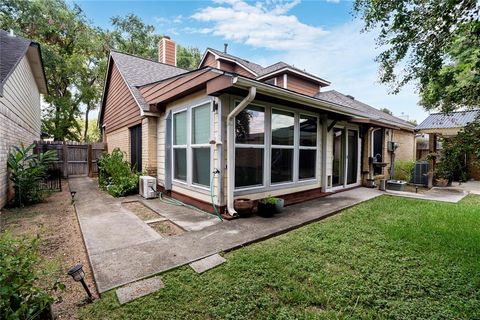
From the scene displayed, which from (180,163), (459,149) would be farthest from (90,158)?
(459,149)

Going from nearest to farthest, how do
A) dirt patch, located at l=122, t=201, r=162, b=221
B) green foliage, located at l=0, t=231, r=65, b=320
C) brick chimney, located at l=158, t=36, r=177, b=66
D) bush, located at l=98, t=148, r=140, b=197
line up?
green foliage, located at l=0, t=231, r=65, b=320, dirt patch, located at l=122, t=201, r=162, b=221, bush, located at l=98, t=148, r=140, b=197, brick chimney, located at l=158, t=36, r=177, b=66

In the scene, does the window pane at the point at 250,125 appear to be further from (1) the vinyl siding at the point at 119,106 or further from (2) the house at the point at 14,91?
(2) the house at the point at 14,91

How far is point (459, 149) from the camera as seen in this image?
2.30 m

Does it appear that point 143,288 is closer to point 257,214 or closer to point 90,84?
point 257,214

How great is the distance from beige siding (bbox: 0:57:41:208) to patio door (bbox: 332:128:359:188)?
8480 mm

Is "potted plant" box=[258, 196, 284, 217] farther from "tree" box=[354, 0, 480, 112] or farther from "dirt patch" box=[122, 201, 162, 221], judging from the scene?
"tree" box=[354, 0, 480, 112]

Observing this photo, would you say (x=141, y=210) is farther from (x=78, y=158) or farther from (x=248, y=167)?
(x=78, y=158)

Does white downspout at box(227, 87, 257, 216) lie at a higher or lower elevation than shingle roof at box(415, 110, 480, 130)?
lower

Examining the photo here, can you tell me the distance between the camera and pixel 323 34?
681 centimetres

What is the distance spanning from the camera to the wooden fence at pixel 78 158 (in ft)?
36.8

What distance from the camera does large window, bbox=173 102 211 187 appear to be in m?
4.99

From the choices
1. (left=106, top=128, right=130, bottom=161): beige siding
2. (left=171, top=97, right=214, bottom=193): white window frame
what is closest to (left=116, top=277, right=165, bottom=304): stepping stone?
(left=171, top=97, right=214, bottom=193): white window frame

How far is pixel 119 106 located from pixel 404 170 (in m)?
12.2

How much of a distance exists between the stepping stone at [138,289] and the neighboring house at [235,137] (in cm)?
222
